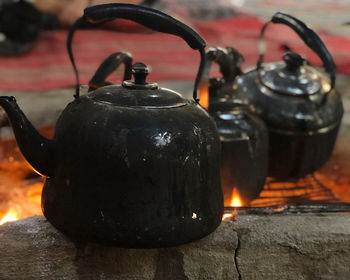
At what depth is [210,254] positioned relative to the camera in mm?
1543

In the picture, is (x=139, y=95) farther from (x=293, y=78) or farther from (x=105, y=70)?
(x=293, y=78)

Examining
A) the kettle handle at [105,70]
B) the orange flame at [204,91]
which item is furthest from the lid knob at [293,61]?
the kettle handle at [105,70]

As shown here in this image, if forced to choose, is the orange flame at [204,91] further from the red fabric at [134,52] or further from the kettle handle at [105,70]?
the red fabric at [134,52]

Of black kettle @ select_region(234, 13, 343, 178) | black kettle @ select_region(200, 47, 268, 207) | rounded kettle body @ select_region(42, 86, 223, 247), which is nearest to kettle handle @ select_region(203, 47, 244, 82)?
black kettle @ select_region(200, 47, 268, 207)

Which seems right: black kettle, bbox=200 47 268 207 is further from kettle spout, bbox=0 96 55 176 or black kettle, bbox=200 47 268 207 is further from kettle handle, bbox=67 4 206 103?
kettle spout, bbox=0 96 55 176

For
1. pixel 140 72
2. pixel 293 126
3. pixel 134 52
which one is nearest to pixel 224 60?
pixel 293 126

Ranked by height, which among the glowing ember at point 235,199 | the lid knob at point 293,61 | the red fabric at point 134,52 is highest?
the lid knob at point 293,61

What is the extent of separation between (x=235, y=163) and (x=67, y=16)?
3.46 m

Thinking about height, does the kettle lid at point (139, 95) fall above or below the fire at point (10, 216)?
above

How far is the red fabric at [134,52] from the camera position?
3.58 meters

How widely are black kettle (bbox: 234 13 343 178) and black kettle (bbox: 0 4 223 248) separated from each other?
0.95m

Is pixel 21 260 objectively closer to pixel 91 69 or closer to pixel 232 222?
pixel 232 222

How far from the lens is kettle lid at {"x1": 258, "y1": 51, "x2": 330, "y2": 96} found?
93.0 inches

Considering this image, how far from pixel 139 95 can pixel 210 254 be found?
0.53 m
